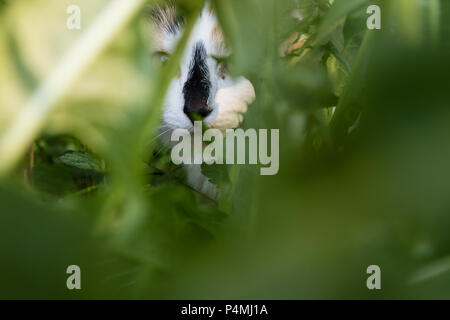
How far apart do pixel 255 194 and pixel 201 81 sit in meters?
0.44

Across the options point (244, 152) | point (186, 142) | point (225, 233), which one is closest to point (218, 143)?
point (244, 152)

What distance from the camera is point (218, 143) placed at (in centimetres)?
37

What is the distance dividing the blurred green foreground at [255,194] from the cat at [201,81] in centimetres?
40

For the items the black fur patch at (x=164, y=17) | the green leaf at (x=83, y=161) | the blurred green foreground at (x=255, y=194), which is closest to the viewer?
the blurred green foreground at (x=255, y=194)

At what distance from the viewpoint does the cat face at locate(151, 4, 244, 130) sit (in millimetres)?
647

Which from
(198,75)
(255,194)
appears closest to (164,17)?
(198,75)

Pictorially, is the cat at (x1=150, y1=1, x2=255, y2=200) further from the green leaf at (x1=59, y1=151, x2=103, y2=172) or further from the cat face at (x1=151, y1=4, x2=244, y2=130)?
the green leaf at (x1=59, y1=151, x2=103, y2=172)

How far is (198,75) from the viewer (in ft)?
2.11

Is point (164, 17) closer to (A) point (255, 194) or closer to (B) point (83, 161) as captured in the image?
(B) point (83, 161)

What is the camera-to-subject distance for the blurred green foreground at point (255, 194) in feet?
0.57

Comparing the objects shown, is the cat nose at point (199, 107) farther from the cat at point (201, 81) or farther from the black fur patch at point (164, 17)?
the black fur patch at point (164, 17)

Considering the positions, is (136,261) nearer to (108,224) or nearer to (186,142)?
(108,224)

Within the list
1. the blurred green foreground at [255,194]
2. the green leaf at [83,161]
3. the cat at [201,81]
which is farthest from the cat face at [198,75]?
the blurred green foreground at [255,194]

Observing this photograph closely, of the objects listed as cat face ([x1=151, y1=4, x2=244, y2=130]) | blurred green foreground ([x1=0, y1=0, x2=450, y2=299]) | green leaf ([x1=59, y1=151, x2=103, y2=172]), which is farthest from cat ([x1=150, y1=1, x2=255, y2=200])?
blurred green foreground ([x1=0, y1=0, x2=450, y2=299])
